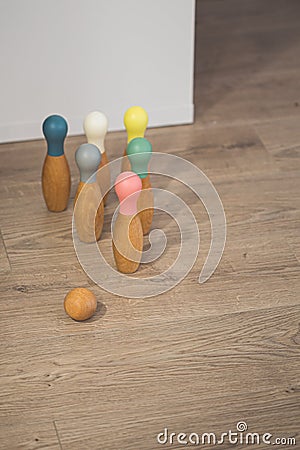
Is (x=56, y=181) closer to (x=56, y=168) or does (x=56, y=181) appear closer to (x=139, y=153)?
A: (x=56, y=168)

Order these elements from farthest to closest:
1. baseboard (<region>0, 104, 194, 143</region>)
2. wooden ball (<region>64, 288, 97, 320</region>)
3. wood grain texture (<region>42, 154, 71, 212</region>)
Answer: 1. baseboard (<region>0, 104, 194, 143</region>)
2. wood grain texture (<region>42, 154, 71, 212</region>)
3. wooden ball (<region>64, 288, 97, 320</region>)

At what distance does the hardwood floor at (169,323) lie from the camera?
1.42 metres

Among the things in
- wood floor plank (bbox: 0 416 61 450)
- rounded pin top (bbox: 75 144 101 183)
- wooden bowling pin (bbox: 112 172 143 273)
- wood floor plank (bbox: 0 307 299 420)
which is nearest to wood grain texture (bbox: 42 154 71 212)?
rounded pin top (bbox: 75 144 101 183)

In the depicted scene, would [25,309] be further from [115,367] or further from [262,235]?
[262,235]

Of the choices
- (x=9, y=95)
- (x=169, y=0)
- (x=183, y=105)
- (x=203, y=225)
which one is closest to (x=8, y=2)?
(x=9, y=95)

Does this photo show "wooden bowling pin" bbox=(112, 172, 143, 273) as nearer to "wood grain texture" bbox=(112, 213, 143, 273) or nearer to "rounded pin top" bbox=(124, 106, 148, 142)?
"wood grain texture" bbox=(112, 213, 143, 273)

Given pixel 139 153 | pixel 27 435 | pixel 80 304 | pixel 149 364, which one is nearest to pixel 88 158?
pixel 139 153

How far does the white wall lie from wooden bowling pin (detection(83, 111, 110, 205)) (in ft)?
1.03

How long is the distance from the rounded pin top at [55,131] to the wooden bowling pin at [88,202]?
7 centimetres

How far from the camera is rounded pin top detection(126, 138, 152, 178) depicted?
1.70 meters

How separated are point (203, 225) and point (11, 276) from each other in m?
0.44

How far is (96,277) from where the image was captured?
170 cm

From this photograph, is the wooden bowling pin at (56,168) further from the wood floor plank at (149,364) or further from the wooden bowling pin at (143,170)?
the wood floor plank at (149,364)

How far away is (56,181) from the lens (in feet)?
5.98
